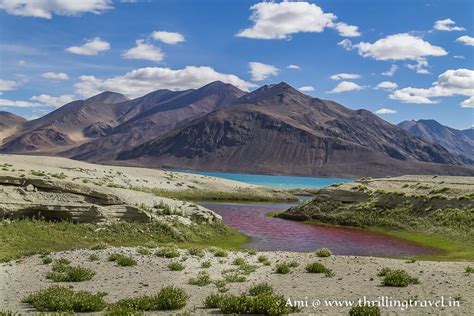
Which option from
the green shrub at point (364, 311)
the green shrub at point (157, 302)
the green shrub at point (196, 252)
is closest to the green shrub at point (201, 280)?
the green shrub at point (157, 302)

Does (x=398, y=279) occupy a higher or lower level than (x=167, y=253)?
higher

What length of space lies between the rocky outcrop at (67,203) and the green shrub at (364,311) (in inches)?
993

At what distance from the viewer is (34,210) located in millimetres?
34844

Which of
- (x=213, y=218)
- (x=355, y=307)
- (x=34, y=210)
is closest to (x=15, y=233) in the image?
(x=34, y=210)

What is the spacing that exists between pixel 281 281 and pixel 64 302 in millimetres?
9969

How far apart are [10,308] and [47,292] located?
1337 mm

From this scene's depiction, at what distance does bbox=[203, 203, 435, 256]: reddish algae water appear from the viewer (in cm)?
3919

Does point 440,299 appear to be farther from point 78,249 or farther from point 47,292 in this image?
point 78,249

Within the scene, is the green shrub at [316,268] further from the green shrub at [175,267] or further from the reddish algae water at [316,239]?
the reddish algae water at [316,239]

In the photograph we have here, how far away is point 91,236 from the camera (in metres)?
34.2

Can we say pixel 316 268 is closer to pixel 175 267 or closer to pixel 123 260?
pixel 175 267

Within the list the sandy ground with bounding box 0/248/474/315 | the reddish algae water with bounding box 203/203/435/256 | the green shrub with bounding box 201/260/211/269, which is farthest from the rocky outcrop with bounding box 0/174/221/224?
the green shrub with bounding box 201/260/211/269

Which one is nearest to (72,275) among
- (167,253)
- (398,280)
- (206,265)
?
(206,265)

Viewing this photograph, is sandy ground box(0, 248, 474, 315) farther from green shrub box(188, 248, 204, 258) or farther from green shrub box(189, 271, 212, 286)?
green shrub box(188, 248, 204, 258)
